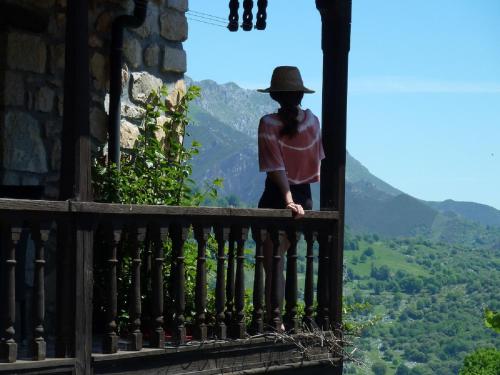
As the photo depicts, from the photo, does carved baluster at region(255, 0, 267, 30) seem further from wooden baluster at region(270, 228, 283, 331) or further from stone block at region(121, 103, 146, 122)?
wooden baluster at region(270, 228, 283, 331)

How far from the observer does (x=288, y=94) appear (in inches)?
343

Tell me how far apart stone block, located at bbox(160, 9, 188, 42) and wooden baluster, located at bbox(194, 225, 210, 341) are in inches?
116

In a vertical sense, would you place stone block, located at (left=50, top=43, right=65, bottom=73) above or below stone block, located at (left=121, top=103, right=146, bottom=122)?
above

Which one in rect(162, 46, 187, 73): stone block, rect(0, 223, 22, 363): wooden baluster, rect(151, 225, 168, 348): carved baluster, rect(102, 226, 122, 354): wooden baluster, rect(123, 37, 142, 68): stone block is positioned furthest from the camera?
rect(162, 46, 187, 73): stone block

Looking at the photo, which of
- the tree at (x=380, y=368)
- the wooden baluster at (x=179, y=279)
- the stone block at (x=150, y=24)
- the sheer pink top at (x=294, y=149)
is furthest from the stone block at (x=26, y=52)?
the tree at (x=380, y=368)

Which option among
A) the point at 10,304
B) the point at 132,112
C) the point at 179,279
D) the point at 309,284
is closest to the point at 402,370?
the point at 132,112

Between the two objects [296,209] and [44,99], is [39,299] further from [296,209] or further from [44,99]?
[44,99]

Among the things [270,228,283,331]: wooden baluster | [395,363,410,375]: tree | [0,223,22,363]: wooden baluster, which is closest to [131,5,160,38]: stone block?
[270,228,283,331]: wooden baluster

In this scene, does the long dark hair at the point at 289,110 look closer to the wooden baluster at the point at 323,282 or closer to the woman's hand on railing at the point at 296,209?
the woman's hand on railing at the point at 296,209

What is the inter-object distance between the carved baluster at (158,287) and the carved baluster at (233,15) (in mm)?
3739

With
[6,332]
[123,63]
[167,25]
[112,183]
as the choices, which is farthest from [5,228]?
[167,25]

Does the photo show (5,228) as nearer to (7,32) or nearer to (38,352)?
(38,352)

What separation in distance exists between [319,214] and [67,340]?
2.22m

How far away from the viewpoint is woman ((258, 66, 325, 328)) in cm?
857
